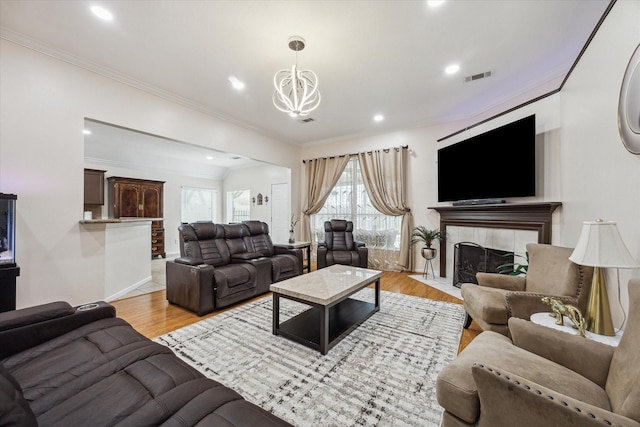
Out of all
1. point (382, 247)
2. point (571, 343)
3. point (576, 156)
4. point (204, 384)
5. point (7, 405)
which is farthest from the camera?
point (382, 247)

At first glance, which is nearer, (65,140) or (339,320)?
(339,320)

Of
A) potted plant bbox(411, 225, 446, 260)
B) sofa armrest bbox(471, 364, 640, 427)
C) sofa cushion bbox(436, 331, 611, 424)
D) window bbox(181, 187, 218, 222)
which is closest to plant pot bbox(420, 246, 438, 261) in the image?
potted plant bbox(411, 225, 446, 260)

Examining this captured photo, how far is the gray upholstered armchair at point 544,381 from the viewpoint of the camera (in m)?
0.82

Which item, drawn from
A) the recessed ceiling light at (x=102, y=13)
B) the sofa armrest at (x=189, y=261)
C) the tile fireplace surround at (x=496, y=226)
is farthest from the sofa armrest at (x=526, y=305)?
the recessed ceiling light at (x=102, y=13)

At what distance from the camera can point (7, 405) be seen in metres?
0.63

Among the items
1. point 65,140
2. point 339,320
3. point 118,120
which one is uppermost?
point 118,120

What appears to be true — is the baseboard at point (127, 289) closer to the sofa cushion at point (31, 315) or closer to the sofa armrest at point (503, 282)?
the sofa cushion at point (31, 315)

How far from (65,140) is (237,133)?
2.49 meters

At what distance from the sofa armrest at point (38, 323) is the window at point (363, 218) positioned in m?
4.69

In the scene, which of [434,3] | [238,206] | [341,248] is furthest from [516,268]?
[238,206]

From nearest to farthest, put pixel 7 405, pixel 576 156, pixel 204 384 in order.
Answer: pixel 7 405 → pixel 204 384 → pixel 576 156

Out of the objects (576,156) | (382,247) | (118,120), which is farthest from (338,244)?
(118,120)

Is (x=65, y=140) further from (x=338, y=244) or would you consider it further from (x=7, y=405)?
(x=338, y=244)

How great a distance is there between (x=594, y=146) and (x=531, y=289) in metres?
1.31
